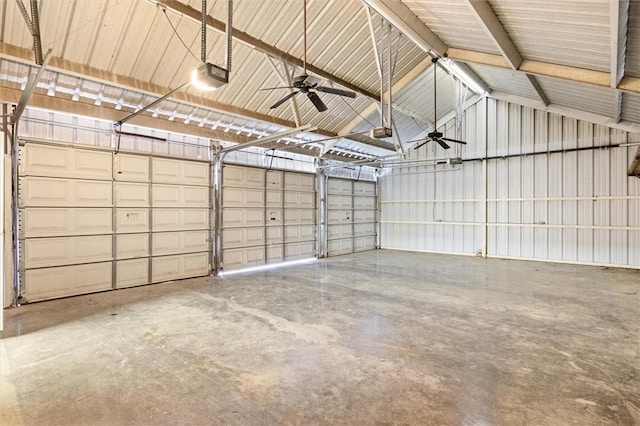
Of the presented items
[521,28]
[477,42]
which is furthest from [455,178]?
[521,28]

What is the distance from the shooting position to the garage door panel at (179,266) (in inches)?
277

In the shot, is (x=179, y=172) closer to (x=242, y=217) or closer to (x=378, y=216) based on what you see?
(x=242, y=217)

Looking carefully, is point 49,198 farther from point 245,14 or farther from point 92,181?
point 245,14

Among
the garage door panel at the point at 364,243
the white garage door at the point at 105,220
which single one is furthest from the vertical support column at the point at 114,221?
the garage door panel at the point at 364,243

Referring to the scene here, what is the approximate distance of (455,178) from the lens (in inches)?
452

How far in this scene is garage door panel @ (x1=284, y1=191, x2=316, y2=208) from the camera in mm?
9789

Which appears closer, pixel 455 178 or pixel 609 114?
pixel 609 114

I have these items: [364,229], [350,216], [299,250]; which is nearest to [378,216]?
[364,229]

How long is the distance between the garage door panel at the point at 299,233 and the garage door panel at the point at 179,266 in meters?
2.65

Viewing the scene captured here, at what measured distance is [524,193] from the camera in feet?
33.0

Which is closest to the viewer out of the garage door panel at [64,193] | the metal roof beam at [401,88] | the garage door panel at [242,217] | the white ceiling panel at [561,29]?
the white ceiling panel at [561,29]

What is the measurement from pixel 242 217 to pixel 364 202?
568cm

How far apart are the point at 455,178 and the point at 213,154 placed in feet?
26.8

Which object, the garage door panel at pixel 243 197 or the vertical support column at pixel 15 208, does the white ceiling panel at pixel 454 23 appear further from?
the vertical support column at pixel 15 208
